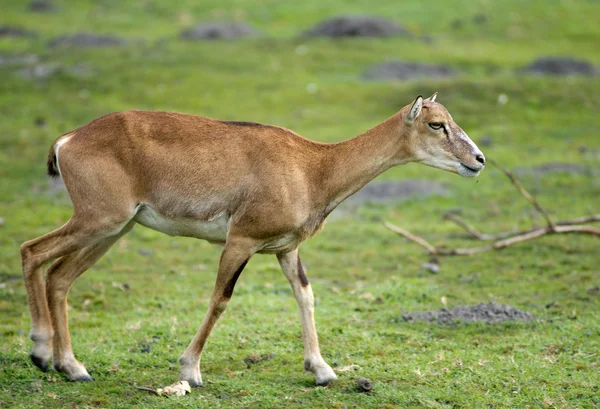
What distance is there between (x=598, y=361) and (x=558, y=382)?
87 centimetres

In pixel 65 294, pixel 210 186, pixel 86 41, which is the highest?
pixel 210 186

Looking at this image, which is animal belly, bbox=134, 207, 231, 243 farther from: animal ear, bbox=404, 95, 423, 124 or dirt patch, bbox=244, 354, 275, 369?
animal ear, bbox=404, 95, 423, 124

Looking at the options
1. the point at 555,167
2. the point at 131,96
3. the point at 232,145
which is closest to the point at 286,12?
→ the point at 131,96

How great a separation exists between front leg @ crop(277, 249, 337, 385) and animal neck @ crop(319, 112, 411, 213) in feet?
2.15

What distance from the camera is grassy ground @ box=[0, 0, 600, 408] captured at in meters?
8.04

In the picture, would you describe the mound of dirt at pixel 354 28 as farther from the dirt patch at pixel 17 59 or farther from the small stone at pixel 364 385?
the small stone at pixel 364 385

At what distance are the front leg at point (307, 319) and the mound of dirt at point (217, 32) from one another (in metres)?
23.0

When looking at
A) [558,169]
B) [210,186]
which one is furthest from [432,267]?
[558,169]

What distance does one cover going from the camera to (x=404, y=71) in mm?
26562

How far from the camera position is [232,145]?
26.8 feet

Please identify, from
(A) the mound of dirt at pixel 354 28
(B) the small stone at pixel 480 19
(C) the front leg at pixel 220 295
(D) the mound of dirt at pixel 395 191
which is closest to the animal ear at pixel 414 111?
(C) the front leg at pixel 220 295

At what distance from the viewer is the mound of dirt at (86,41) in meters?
28.6

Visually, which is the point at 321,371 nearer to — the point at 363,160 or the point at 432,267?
the point at 363,160

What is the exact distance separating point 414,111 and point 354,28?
2368 centimetres
